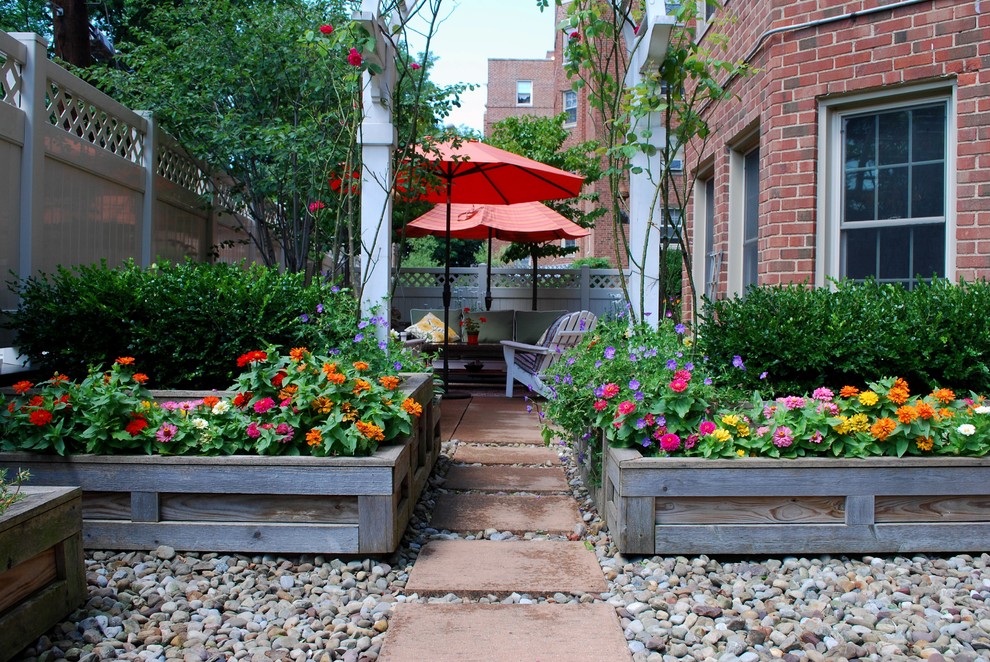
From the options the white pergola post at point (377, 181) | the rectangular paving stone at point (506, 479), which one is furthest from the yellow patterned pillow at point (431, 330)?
the rectangular paving stone at point (506, 479)

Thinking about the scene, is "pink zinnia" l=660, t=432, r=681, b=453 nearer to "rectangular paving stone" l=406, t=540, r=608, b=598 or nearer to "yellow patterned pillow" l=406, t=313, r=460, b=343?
"rectangular paving stone" l=406, t=540, r=608, b=598

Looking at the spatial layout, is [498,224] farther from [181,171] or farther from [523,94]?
[523,94]

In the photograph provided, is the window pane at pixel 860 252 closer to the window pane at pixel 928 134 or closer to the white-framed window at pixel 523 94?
the window pane at pixel 928 134

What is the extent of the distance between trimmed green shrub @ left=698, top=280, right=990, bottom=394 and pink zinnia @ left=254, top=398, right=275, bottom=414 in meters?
2.10

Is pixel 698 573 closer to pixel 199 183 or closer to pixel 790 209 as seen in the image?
pixel 790 209

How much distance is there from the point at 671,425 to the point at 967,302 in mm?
1633

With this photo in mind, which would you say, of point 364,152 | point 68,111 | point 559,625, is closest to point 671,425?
point 559,625

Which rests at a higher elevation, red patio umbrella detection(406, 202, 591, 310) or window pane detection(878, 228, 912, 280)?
red patio umbrella detection(406, 202, 591, 310)

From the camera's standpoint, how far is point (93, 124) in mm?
5445

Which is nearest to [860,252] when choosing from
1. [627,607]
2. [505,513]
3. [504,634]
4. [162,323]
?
[505,513]

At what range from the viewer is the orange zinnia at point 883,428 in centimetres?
297

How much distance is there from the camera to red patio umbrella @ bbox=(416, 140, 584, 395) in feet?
21.9

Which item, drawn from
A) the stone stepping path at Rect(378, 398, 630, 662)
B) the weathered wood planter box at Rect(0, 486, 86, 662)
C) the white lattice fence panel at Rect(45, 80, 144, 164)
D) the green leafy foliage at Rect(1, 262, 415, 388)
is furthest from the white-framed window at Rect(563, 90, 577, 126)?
the weathered wood planter box at Rect(0, 486, 86, 662)

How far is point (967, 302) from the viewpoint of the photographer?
359cm
